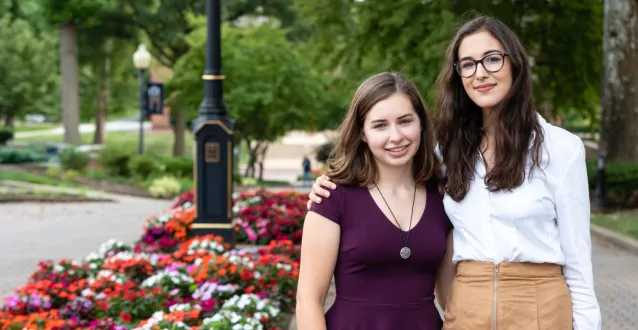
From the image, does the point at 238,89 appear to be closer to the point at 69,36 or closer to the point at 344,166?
the point at 69,36

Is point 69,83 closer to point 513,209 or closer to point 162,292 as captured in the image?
point 162,292

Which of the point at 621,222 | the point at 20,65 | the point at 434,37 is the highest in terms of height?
the point at 434,37

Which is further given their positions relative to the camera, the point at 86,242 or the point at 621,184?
the point at 621,184

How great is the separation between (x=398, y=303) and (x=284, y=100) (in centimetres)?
2544

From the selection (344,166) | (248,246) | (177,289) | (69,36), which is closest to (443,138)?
(344,166)

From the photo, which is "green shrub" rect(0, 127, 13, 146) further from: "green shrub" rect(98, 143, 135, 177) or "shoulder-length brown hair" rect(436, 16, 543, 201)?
"shoulder-length brown hair" rect(436, 16, 543, 201)

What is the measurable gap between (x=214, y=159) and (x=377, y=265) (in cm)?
657

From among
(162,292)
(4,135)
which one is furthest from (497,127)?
(4,135)

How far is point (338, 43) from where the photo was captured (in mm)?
19891

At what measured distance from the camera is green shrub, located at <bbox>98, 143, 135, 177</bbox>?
26.2 metres

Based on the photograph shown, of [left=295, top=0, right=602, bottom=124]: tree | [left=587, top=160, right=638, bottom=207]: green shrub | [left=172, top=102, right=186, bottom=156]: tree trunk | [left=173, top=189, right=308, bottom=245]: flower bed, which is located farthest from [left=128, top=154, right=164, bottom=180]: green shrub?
[left=587, top=160, right=638, bottom=207]: green shrub

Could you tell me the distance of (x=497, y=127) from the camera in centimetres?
266

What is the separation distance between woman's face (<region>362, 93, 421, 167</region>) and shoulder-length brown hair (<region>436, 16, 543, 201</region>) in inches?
6.7

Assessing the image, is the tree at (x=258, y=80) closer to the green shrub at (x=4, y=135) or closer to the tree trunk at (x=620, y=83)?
the green shrub at (x=4, y=135)
